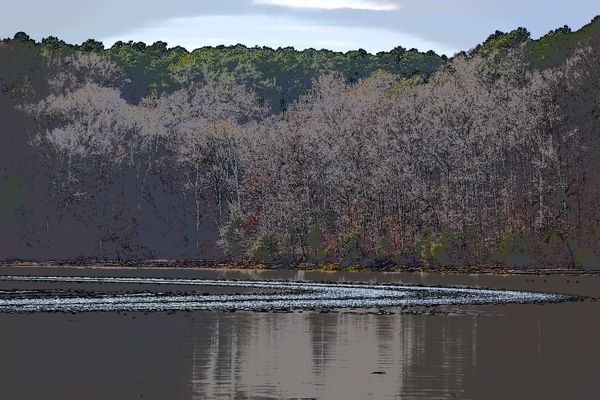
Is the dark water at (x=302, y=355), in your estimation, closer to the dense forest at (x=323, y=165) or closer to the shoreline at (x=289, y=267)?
the shoreline at (x=289, y=267)

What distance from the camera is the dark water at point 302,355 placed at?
70.7 ft

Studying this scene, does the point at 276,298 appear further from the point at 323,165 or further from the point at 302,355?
the point at 323,165

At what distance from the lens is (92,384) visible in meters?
22.4

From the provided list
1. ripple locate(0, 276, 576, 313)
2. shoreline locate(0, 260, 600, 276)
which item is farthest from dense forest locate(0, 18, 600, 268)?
ripple locate(0, 276, 576, 313)

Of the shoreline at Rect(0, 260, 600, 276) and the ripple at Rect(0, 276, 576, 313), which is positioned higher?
the shoreline at Rect(0, 260, 600, 276)

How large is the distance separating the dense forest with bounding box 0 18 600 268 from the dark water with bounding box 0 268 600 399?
4732 centimetres

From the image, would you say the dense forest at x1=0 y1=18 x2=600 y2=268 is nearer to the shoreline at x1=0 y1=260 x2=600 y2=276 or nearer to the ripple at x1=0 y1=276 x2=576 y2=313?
the shoreline at x1=0 y1=260 x2=600 y2=276

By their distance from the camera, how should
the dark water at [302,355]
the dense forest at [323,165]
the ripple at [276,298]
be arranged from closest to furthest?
the dark water at [302,355]
the ripple at [276,298]
the dense forest at [323,165]

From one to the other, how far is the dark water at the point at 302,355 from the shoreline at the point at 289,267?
36767mm

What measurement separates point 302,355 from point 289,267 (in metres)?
66.5

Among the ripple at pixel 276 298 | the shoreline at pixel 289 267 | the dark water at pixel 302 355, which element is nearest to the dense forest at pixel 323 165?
the shoreline at pixel 289 267

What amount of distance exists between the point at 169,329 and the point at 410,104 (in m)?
70.0

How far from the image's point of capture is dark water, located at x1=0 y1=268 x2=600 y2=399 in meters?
21.5

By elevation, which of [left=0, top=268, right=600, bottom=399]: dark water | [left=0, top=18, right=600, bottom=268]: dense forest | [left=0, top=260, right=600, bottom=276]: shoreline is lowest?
[left=0, top=268, right=600, bottom=399]: dark water
